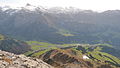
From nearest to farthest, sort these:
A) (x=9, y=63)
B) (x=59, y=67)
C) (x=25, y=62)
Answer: (x=9, y=63), (x=25, y=62), (x=59, y=67)

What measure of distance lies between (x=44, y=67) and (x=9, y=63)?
15335 millimetres

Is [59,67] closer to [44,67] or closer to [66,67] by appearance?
[66,67]

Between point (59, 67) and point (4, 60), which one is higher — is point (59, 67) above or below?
below

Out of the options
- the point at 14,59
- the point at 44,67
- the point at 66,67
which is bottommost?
the point at 66,67

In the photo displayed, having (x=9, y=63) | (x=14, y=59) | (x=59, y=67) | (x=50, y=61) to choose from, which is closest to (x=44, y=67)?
(x=14, y=59)

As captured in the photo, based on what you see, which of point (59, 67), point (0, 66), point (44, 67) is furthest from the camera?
point (59, 67)

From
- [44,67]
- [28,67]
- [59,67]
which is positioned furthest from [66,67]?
[28,67]

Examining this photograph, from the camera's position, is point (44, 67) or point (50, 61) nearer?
point (44, 67)

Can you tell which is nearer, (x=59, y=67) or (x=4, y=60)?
(x=4, y=60)

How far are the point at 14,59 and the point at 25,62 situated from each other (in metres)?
3.65

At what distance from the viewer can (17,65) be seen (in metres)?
65.1

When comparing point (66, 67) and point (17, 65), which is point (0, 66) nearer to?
point (17, 65)

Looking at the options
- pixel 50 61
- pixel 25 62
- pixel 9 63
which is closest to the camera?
pixel 9 63

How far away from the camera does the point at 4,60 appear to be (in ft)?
212
